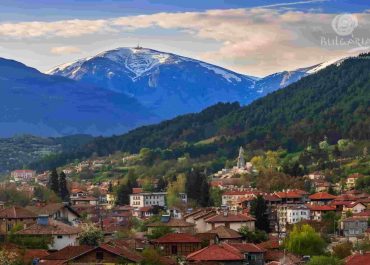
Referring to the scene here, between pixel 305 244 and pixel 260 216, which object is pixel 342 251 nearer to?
pixel 305 244

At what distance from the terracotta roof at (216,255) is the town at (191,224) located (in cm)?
4

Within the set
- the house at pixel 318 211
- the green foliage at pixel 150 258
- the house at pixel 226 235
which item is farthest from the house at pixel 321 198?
the green foliage at pixel 150 258

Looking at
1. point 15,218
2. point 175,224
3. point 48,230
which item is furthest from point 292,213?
point 48,230

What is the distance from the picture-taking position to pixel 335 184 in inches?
4897

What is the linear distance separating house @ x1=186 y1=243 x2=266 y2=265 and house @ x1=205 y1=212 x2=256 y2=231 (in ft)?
45.0

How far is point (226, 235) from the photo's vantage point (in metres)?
61.4

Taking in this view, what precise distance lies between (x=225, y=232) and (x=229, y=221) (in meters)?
5.33

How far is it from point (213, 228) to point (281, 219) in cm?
3138

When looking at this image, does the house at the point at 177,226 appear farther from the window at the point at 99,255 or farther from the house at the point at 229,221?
the window at the point at 99,255

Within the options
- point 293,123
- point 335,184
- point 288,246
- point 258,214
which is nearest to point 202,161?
point 293,123

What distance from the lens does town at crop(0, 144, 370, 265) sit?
49281mm

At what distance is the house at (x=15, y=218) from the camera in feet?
193

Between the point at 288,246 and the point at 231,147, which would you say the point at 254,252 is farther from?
the point at 231,147

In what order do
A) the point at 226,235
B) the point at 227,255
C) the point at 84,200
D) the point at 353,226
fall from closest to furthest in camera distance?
the point at 227,255 < the point at 226,235 < the point at 353,226 < the point at 84,200
